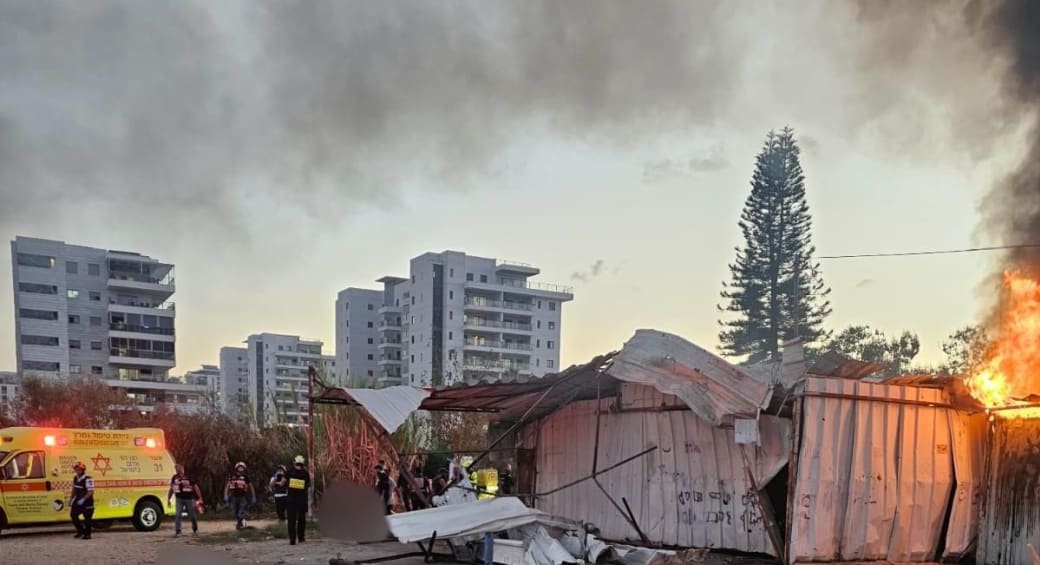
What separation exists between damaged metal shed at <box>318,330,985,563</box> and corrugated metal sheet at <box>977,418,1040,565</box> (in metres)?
0.22

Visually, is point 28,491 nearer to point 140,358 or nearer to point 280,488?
point 280,488

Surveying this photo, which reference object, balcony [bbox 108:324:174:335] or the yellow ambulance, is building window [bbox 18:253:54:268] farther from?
the yellow ambulance

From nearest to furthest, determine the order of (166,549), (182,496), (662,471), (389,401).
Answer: (662,471) → (389,401) → (166,549) → (182,496)

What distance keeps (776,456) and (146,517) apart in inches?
564

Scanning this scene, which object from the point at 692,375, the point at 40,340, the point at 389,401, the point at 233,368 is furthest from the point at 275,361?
the point at 692,375

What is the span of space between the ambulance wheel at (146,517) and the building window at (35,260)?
57.5 metres

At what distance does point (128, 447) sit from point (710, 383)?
1411 centimetres

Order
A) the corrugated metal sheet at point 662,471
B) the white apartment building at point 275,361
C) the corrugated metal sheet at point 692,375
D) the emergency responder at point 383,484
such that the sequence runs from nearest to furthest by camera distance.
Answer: the corrugated metal sheet at point 692,375, the corrugated metal sheet at point 662,471, the emergency responder at point 383,484, the white apartment building at point 275,361

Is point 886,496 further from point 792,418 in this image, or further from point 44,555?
point 44,555

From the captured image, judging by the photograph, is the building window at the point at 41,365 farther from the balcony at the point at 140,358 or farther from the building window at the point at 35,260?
the building window at the point at 35,260

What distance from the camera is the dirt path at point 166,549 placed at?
12.1m

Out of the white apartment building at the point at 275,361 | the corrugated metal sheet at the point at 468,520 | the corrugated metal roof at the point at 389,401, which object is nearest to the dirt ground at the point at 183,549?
the corrugated metal sheet at the point at 468,520

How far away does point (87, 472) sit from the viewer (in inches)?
642

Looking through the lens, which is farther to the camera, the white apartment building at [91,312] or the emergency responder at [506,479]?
the white apartment building at [91,312]
